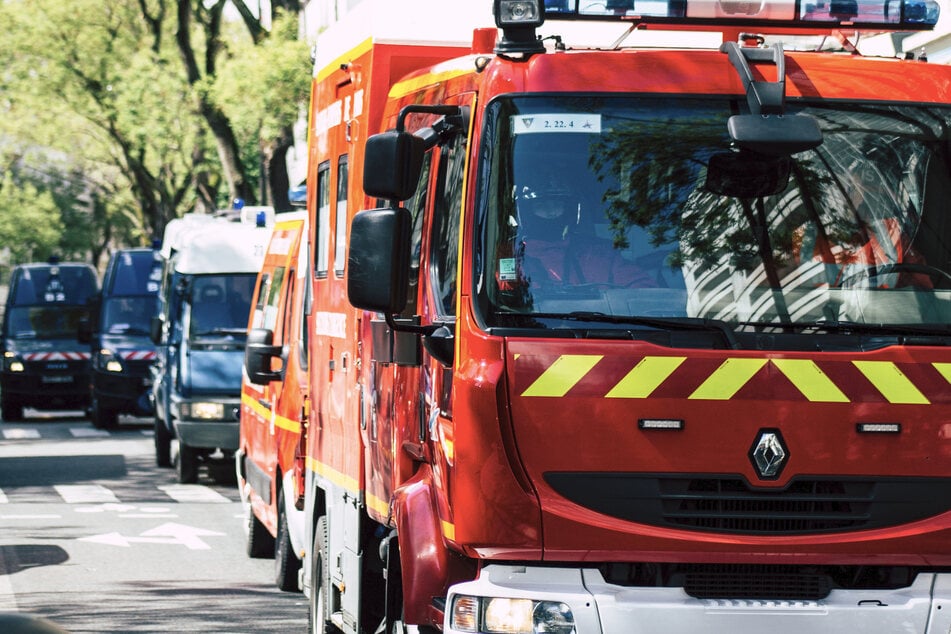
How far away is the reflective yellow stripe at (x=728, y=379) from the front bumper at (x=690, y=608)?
2.03 ft

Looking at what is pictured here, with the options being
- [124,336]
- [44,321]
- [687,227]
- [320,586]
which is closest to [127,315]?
[124,336]

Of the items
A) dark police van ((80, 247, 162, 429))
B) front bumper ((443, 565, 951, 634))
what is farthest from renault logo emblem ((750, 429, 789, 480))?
dark police van ((80, 247, 162, 429))

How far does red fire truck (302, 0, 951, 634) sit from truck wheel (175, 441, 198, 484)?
1273 cm

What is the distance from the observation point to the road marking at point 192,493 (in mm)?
17531

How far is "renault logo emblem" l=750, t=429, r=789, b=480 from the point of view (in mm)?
5734

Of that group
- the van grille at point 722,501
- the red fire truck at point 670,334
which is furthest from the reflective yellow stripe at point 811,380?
the van grille at point 722,501

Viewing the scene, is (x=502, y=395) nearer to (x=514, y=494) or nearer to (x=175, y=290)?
(x=514, y=494)

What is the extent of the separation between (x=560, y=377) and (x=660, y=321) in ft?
1.31

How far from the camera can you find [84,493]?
18.0 meters

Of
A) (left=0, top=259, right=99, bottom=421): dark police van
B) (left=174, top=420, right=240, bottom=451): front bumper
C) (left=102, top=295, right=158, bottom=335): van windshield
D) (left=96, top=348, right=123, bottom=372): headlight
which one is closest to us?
(left=174, top=420, right=240, bottom=451): front bumper

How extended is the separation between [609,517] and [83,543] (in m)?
9.08

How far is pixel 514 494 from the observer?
566cm

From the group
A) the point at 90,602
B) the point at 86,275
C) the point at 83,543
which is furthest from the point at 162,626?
the point at 86,275

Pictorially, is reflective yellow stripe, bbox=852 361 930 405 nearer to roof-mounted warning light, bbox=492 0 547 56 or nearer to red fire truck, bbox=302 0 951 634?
red fire truck, bbox=302 0 951 634
